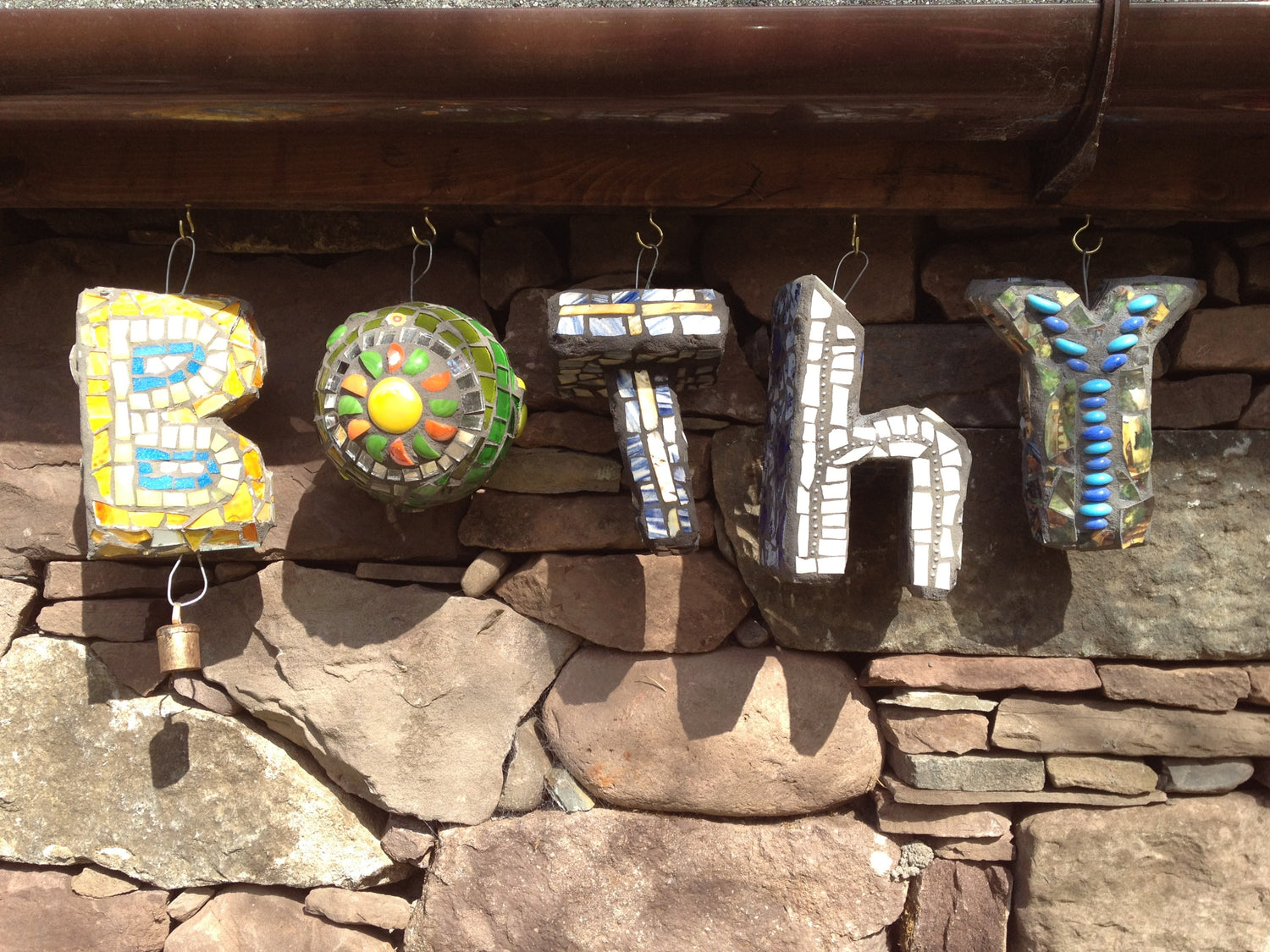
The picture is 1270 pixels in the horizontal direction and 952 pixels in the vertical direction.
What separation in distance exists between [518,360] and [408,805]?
3.79ft

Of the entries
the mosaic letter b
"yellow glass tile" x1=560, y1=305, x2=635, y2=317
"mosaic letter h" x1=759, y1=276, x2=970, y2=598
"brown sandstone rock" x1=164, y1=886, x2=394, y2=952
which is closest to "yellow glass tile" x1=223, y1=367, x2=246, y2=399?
the mosaic letter b

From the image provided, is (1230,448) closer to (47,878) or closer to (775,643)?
(775,643)

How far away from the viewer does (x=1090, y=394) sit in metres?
1.83

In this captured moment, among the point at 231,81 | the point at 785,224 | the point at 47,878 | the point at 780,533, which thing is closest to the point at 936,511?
the point at 780,533

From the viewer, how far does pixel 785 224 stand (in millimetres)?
2145

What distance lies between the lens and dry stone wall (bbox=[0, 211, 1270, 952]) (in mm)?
2115

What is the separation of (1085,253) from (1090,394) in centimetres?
46

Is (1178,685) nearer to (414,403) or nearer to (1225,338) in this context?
(1225,338)

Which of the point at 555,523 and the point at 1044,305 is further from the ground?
the point at 1044,305

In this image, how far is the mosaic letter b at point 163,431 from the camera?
1.88m

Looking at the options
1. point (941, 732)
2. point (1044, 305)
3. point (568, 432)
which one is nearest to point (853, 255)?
point (1044, 305)

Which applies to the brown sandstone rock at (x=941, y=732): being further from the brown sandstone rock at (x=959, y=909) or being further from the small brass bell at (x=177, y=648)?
the small brass bell at (x=177, y=648)

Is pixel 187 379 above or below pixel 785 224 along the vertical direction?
below

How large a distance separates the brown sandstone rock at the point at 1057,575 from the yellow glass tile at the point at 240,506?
108cm
